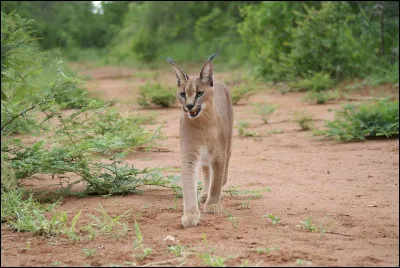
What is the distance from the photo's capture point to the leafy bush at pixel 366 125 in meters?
9.46

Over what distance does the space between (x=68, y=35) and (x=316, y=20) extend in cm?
1948

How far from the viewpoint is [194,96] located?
5445mm

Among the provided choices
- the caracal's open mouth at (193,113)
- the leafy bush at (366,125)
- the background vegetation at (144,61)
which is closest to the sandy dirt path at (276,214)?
the leafy bush at (366,125)

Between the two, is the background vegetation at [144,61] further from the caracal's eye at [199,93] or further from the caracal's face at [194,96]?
the caracal's eye at [199,93]

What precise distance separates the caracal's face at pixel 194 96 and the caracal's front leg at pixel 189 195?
0.43 metres

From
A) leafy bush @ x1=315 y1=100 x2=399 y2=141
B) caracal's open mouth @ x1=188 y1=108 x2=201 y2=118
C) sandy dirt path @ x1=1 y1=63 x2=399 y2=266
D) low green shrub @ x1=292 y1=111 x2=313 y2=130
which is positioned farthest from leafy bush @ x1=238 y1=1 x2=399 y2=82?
caracal's open mouth @ x1=188 y1=108 x2=201 y2=118

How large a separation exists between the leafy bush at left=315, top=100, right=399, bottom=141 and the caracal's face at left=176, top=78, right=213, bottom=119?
443cm

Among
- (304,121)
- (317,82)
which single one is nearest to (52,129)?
(304,121)

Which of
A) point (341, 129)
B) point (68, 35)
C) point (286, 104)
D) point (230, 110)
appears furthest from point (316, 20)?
point (68, 35)

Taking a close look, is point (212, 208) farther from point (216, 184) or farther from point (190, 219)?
point (190, 219)

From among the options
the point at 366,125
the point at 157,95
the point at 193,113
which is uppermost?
the point at 193,113

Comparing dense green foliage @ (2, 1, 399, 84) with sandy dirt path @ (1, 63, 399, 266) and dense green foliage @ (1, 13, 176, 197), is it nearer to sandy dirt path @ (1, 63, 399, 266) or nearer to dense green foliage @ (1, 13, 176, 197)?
sandy dirt path @ (1, 63, 399, 266)

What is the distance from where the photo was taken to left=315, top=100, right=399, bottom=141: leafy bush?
9.46m

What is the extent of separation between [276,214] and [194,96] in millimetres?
1203
